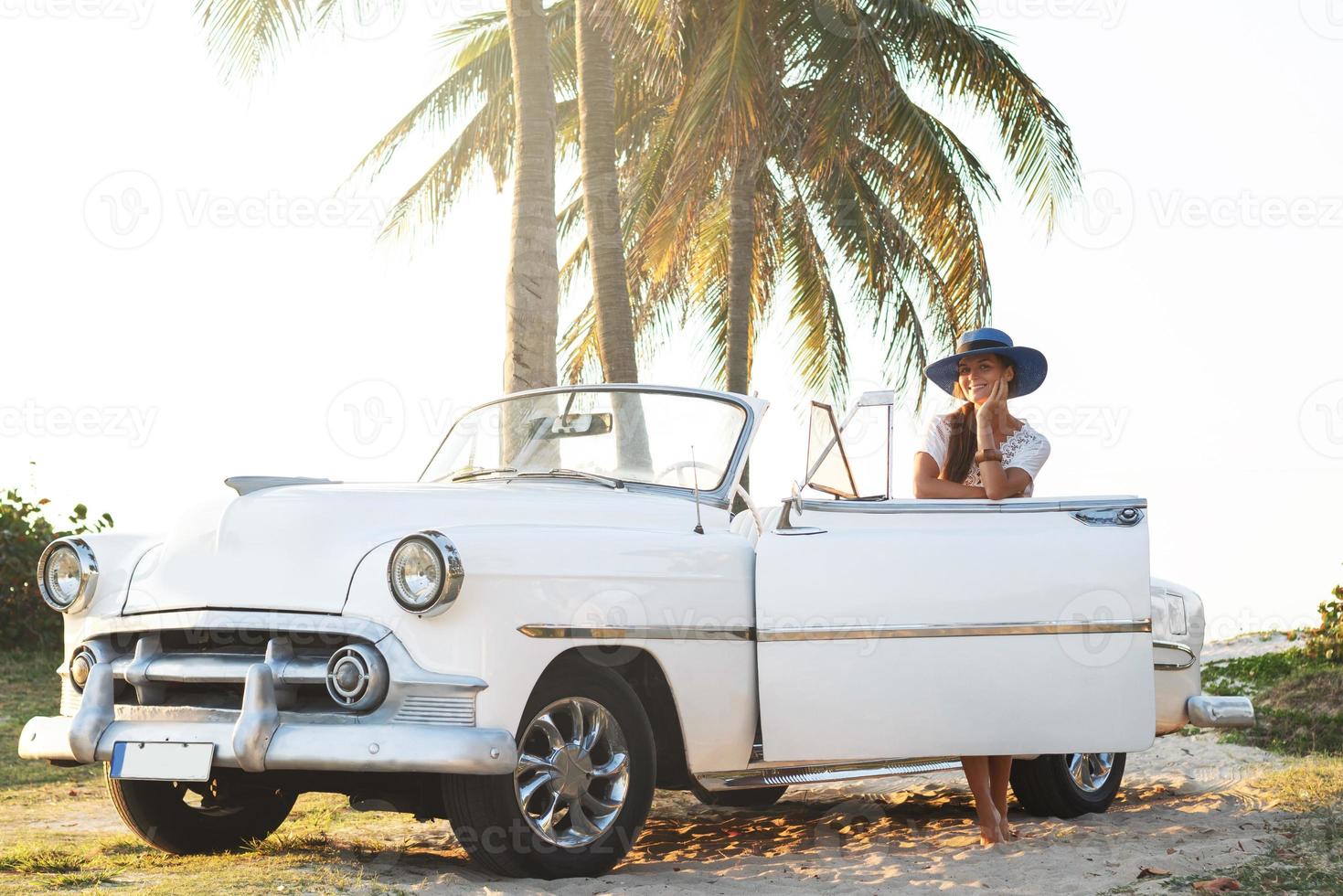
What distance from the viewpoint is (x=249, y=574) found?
4906 mm

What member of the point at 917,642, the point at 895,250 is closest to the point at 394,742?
the point at 917,642

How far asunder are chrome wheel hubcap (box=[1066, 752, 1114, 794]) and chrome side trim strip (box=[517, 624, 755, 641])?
7.38ft

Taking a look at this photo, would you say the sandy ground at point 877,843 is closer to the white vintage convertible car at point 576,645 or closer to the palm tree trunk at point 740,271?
the white vintage convertible car at point 576,645

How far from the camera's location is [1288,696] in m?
12.9

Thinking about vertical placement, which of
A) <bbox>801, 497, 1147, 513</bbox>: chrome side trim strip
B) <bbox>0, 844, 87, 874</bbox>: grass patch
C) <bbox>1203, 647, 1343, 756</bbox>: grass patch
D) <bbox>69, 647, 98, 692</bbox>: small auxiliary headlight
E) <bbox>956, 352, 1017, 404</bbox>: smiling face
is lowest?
<bbox>1203, 647, 1343, 756</bbox>: grass patch

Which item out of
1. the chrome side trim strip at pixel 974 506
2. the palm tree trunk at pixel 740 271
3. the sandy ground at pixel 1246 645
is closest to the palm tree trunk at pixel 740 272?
the palm tree trunk at pixel 740 271

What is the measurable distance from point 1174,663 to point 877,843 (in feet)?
6.13

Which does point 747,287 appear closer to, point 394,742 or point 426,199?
point 426,199

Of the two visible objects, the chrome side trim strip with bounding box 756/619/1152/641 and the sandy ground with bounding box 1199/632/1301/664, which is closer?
the chrome side trim strip with bounding box 756/619/1152/641

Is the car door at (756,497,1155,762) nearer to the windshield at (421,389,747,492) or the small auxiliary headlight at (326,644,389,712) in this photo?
the windshield at (421,389,747,492)

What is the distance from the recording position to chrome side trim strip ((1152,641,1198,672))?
682 centimetres

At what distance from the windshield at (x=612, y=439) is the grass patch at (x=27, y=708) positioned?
14.1 feet

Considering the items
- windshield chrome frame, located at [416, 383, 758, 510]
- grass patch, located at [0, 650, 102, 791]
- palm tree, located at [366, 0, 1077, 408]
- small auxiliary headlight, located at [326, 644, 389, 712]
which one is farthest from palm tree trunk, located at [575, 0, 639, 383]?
small auxiliary headlight, located at [326, 644, 389, 712]

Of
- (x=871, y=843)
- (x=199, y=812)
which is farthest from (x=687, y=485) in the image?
(x=199, y=812)
